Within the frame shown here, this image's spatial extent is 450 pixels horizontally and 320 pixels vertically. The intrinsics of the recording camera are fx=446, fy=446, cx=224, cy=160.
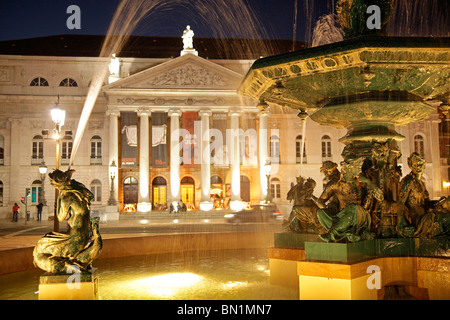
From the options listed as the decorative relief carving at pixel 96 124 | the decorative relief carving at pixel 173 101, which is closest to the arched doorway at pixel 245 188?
the decorative relief carving at pixel 173 101

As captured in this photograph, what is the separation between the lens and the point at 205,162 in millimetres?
37125

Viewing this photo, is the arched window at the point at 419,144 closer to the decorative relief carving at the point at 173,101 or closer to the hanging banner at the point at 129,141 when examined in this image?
the decorative relief carving at the point at 173,101

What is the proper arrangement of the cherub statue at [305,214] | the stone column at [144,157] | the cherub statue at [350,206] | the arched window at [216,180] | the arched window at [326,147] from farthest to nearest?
1. the arched window at [326,147]
2. the arched window at [216,180]
3. the stone column at [144,157]
4. the cherub statue at [305,214]
5. the cherub statue at [350,206]

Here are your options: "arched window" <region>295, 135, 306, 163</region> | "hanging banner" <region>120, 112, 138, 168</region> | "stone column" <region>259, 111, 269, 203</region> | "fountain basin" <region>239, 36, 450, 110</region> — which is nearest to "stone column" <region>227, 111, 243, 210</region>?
"stone column" <region>259, 111, 269, 203</region>

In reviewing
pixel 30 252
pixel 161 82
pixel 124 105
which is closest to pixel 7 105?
pixel 124 105

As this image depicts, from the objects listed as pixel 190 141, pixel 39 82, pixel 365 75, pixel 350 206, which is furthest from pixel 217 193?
pixel 350 206

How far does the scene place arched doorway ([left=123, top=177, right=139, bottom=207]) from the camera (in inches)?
1615

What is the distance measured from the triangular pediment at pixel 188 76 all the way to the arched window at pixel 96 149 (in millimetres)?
6930

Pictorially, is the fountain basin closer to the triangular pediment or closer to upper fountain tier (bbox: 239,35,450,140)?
upper fountain tier (bbox: 239,35,450,140)

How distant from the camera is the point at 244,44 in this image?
49.8 m

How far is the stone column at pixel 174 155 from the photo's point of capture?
122 feet

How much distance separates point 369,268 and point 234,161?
32.5 meters

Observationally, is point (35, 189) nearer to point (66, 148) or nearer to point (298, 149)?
point (66, 148)

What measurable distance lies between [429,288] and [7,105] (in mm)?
42174
